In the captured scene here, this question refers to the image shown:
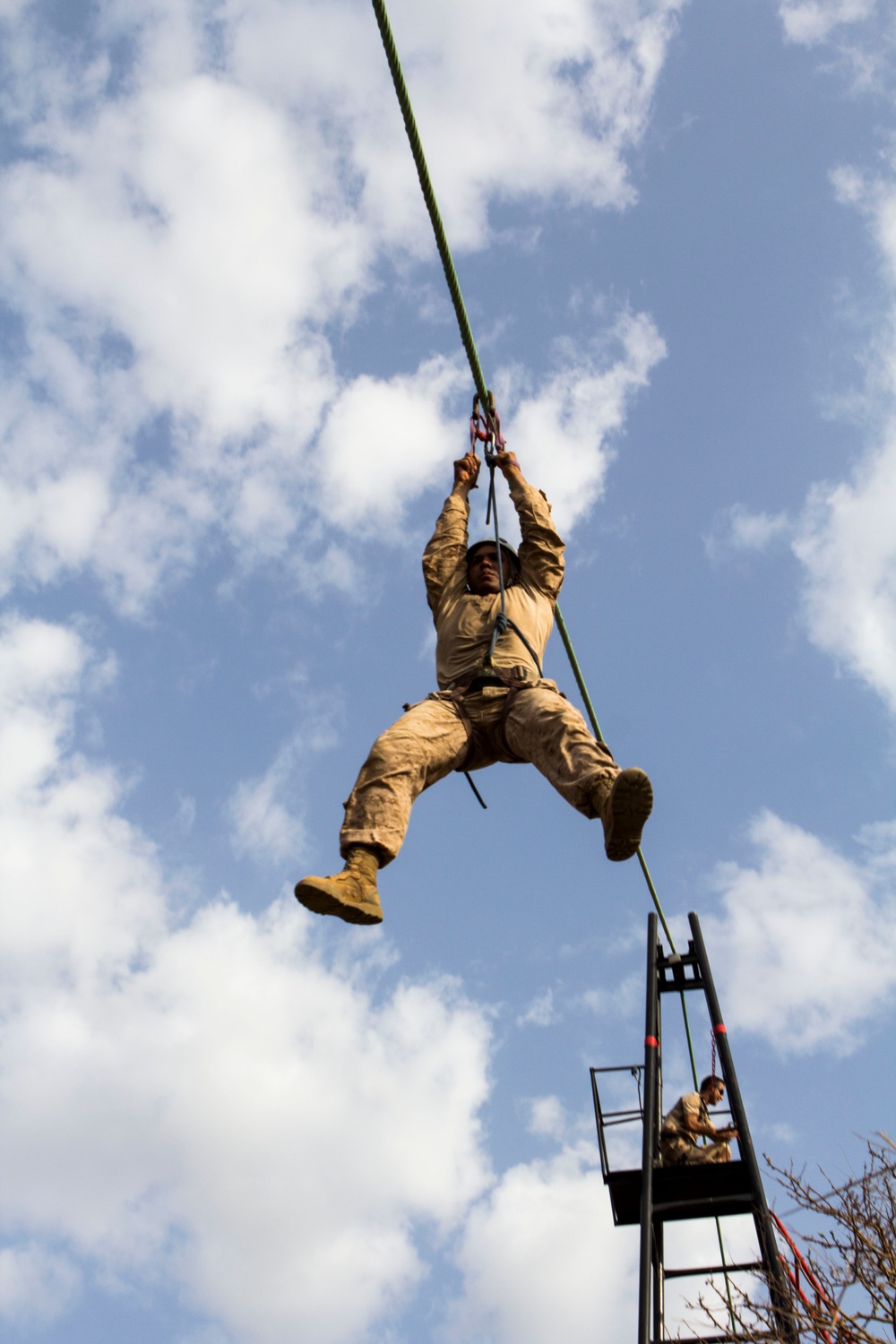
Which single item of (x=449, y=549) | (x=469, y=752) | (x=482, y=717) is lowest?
(x=469, y=752)

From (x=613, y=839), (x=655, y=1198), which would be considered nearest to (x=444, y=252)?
(x=613, y=839)

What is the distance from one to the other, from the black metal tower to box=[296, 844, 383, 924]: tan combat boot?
1.40m

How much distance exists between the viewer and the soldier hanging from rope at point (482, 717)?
15.8ft

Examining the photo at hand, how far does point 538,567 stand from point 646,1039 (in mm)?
3195

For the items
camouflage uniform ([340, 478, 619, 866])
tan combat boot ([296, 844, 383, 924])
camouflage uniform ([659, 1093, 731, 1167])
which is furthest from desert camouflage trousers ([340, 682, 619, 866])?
camouflage uniform ([659, 1093, 731, 1167])

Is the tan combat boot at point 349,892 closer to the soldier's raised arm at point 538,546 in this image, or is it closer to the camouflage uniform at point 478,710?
the camouflage uniform at point 478,710

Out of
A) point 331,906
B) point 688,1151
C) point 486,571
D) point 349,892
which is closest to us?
point 331,906

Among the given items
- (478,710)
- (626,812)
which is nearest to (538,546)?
(478,710)

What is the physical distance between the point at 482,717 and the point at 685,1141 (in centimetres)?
266

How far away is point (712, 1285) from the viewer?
654 centimetres

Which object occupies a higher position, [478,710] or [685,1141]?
[478,710]

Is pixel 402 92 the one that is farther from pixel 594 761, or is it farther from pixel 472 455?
pixel 594 761

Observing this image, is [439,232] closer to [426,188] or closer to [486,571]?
[426,188]

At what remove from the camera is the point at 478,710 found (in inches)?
236
